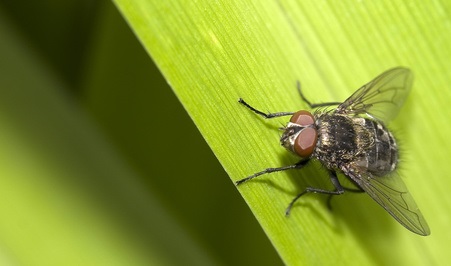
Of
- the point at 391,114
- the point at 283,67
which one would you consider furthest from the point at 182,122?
the point at 391,114

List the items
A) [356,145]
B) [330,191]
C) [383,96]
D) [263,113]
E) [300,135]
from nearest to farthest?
[263,113] < [300,135] < [330,191] < [356,145] < [383,96]

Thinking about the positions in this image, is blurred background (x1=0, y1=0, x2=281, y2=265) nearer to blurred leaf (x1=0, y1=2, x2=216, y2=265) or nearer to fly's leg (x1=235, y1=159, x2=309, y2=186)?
blurred leaf (x1=0, y1=2, x2=216, y2=265)

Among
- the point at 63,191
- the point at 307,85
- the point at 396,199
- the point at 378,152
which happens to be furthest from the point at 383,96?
the point at 63,191

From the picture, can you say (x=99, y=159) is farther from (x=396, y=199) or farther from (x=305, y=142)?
(x=396, y=199)

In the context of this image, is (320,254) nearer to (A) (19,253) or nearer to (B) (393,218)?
(B) (393,218)

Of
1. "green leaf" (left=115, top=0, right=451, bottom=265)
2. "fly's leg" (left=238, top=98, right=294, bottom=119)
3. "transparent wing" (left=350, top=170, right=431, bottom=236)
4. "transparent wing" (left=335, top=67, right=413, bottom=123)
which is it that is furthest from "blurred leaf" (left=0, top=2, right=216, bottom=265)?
"transparent wing" (left=335, top=67, right=413, bottom=123)

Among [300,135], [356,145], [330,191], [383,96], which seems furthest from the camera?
[383,96]

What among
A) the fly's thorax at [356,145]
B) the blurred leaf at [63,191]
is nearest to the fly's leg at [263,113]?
the fly's thorax at [356,145]
